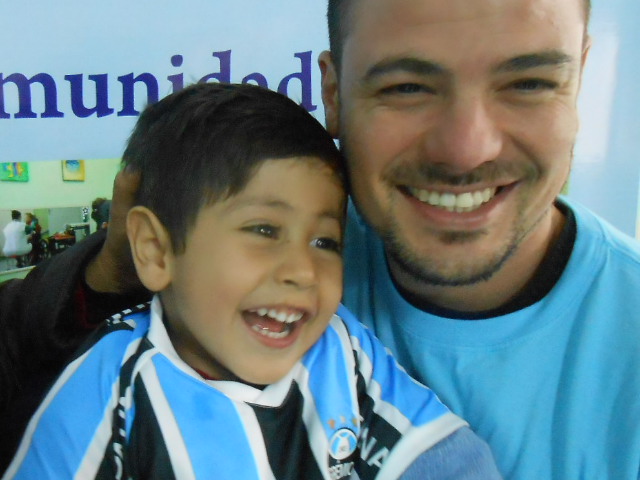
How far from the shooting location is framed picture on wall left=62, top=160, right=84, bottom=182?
143 cm

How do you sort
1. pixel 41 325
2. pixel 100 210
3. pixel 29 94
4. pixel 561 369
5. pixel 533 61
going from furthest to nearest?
pixel 100 210, pixel 29 94, pixel 41 325, pixel 561 369, pixel 533 61

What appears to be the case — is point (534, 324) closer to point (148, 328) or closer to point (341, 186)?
point (341, 186)

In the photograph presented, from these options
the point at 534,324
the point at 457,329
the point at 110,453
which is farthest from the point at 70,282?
the point at 534,324

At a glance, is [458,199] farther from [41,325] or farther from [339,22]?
[41,325]

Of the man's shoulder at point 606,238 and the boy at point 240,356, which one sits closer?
the boy at point 240,356

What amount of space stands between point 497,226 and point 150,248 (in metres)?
0.54

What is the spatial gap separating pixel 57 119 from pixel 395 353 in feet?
3.37

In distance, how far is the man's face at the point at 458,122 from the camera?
734mm

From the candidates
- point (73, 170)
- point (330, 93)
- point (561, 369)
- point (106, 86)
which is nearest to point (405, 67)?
point (330, 93)

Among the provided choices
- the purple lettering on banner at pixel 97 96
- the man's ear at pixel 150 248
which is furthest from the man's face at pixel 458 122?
the purple lettering on banner at pixel 97 96

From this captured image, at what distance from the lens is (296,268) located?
78cm

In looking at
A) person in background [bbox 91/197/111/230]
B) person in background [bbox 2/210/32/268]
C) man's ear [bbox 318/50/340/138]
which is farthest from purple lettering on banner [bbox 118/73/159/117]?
man's ear [bbox 318/50/340/138]

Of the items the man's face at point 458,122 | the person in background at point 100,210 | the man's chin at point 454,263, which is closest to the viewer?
the man's face at point 458,122

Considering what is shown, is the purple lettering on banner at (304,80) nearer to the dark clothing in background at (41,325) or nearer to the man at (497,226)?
the man at (497,226)
